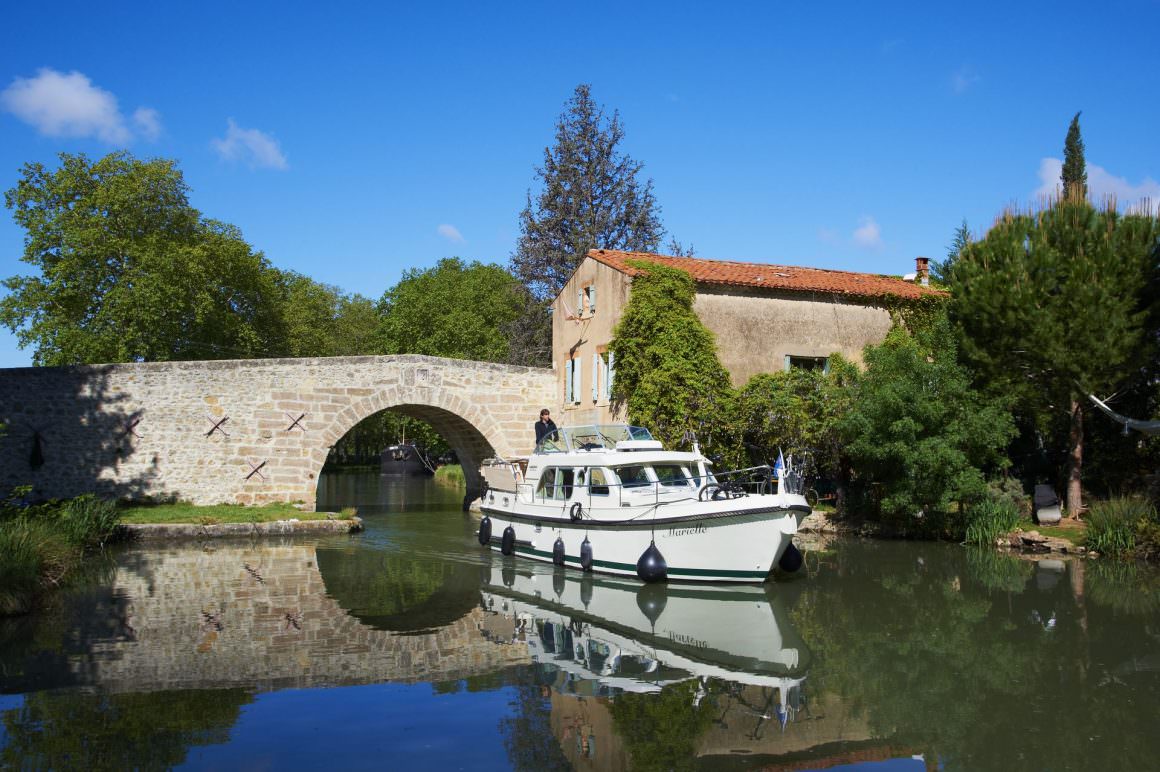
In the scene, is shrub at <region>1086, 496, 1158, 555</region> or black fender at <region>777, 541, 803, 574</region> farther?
shrub at <region>1086, 496, 1158, 555</region>

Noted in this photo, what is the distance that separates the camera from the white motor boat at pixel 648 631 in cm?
841

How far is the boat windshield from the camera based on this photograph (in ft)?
50.6

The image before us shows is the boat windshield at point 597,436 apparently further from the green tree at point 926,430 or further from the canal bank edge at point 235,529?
the canal bank edge at point 235,529

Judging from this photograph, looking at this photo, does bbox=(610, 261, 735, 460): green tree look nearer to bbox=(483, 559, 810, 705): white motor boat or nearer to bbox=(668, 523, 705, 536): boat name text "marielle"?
bbox=(483, 559, 810, 705): white motor boat

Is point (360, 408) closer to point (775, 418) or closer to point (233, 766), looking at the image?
point (775, 418)

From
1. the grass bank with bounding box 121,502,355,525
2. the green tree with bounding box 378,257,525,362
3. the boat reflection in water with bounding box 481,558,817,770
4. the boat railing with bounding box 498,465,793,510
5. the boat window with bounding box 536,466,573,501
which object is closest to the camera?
the boat reflection in water with bounding box 481,558,817,770

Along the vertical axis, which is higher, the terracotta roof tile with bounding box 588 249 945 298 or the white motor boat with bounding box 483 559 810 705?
the terracotta roof tile with bounding box 588 249 945 298

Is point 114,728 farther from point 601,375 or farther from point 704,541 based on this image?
point 601,375

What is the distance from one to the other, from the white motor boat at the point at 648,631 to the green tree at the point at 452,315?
2598cm

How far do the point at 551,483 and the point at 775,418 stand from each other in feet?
18.7

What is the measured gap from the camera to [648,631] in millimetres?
10227

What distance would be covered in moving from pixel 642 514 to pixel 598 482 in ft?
4.31

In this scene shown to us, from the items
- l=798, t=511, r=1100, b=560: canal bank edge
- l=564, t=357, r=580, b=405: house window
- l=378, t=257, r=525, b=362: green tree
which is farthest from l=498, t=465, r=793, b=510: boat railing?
l=378, t=257, r=525, b=362: green tree

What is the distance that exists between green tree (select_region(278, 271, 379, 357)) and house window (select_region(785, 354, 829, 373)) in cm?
2267
